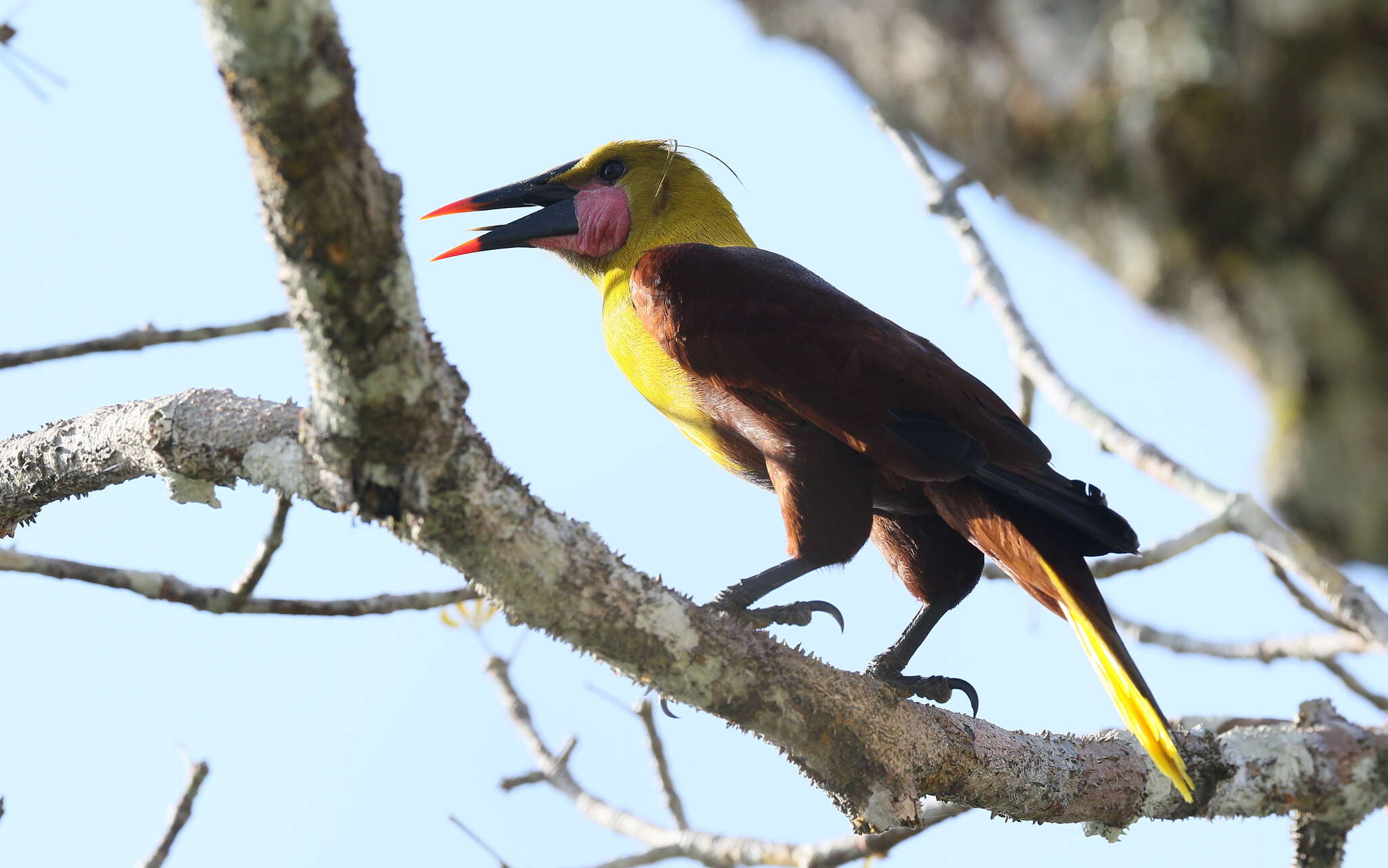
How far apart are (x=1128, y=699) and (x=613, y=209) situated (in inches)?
82.8

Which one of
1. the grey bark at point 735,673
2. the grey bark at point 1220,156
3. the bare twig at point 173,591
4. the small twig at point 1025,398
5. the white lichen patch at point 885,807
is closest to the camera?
the grey bark at point 1220,156

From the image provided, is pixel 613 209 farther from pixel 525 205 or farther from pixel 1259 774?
pixel 1259 774

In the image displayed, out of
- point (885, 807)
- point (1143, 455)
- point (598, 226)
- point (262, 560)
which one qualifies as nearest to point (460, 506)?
point (262, 560)

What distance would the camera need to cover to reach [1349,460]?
2.13 feet

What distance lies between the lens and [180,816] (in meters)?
2.19

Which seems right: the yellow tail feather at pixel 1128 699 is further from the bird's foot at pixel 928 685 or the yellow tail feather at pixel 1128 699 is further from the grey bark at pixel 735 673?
the bird's foot at pixel 928 685

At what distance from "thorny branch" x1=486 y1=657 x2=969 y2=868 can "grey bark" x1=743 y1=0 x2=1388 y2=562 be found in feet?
6.58

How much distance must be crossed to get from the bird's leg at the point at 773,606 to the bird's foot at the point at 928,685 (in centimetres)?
21

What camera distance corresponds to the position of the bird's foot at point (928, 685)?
2.74m

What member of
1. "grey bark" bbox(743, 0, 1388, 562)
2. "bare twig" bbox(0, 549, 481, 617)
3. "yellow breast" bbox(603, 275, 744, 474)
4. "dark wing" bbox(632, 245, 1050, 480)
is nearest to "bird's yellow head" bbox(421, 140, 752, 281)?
"yellow breast" bbox(603, 275, 744, 474)

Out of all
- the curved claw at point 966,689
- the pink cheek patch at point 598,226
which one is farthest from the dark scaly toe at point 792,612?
the pink cheek patch at point 598,226

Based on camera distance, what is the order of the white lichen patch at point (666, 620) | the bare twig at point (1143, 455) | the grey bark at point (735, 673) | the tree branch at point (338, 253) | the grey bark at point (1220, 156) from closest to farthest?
1. the grey bark at point (1220, 156)
2. the tree branch at point (338, 253)
3. the grey bark at point (735, 673)
4. the white lichen patch at point (666, 620)
5. the bare twig at point (1143, 455)

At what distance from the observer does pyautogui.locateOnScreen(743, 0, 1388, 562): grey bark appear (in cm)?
59

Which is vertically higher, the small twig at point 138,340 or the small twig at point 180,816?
the small twig at point 138,340
